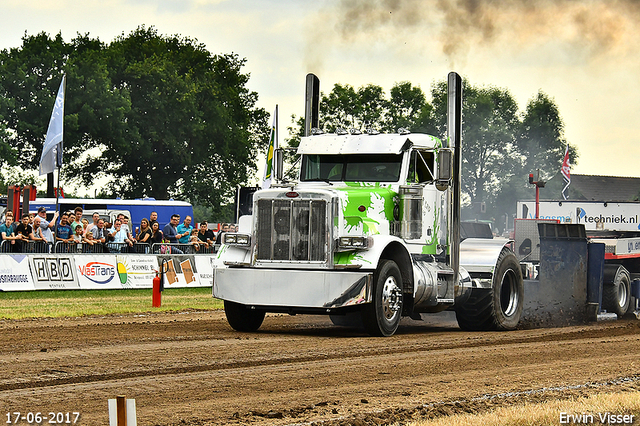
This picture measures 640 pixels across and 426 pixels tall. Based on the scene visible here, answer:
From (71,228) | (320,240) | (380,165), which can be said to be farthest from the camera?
(71,228)

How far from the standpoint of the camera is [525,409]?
7.22 metres

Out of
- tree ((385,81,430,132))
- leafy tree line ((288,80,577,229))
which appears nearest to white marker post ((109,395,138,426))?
leafy tree line ((288,80,577,229))

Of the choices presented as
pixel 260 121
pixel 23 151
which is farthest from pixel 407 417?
pixel 260 121

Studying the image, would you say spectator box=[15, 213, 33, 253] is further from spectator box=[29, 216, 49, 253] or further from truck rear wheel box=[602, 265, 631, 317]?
truck rear wheel box=[602, 265, 631, 317]

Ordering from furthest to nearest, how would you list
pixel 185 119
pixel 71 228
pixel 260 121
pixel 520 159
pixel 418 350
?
pixel 520 159
pixel 260 121
pixel 185 119
pixel 71 228
pixel 418 350

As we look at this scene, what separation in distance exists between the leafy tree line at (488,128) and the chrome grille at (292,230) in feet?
154

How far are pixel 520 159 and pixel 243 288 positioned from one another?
77363mm

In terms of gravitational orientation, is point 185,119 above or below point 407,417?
above

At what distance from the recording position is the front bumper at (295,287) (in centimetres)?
1218

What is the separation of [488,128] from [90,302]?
62057mm

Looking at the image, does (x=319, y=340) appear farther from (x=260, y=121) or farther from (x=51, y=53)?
(x=260, y=121)

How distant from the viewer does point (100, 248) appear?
73.4 ft

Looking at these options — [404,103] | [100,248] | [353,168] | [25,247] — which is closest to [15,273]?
[25,247]

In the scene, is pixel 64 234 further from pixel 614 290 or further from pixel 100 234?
pixel 614 290
